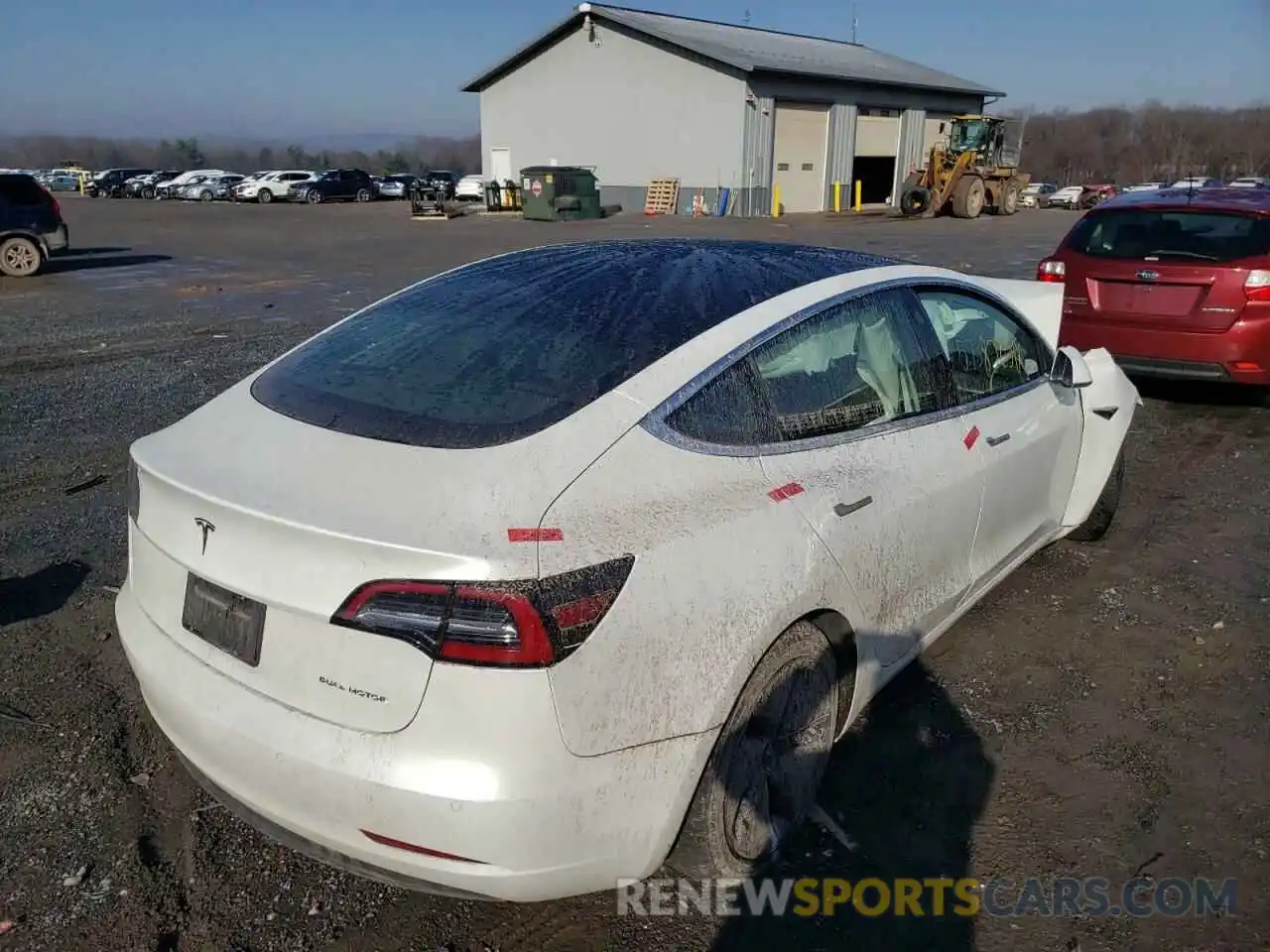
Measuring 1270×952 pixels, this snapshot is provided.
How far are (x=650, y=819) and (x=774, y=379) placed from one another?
4.04 ft

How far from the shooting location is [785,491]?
8.42 ft

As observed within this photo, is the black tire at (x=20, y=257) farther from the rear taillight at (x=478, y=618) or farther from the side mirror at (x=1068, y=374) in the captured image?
the rear taillight at (x=478, y=618)

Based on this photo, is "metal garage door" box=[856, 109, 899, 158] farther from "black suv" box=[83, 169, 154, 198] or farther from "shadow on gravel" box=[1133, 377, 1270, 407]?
"black suv" box=[83, 169, 154, 198]

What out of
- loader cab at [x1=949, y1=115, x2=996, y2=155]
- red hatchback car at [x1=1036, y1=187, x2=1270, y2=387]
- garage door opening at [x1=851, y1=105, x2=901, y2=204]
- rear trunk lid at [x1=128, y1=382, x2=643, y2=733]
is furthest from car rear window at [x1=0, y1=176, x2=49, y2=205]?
garage door opening at [x1=851, y1=105, x2=901, y2=204]

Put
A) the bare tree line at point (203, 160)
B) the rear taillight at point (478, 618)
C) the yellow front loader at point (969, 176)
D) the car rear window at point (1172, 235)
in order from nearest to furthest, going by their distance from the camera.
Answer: the rear taillight at point (478, 618), the car rear window at point (1172, 235), the yellow front loader at point (969, 176), the bare tree line at point (203, 160)

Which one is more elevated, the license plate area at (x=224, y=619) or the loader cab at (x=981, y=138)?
the loader cab at (x=981, y=138)

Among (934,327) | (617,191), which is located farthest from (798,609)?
(617,191)

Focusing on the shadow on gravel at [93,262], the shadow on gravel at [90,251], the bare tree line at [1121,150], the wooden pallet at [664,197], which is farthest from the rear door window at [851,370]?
the bare tree line at [1121,150]

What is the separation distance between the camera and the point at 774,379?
2.76 m

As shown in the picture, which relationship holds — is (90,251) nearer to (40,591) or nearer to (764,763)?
(40,591)

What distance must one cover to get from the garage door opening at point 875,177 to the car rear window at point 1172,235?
37.5 m

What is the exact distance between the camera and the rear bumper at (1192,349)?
7.04m

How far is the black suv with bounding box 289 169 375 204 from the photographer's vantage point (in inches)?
1922

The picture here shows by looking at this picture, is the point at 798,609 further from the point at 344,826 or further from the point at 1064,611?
the point at 1064,611
